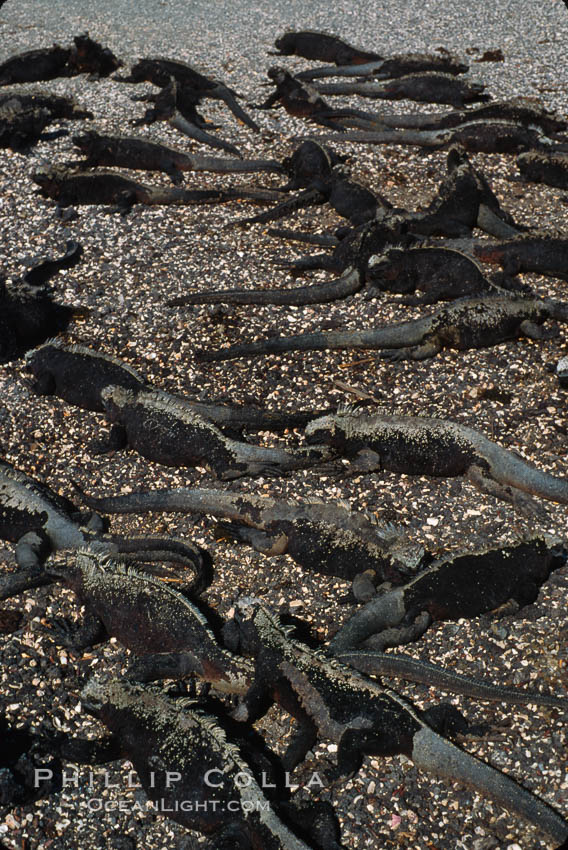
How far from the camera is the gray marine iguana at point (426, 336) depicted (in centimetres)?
629

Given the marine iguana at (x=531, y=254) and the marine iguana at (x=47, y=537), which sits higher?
the marine iguana at (x=531, y=254)

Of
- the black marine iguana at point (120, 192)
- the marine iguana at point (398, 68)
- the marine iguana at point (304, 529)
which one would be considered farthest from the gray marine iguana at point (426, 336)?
the marine iguana at point (398, 68)

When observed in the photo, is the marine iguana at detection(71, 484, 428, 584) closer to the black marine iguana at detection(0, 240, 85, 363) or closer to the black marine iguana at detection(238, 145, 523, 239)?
the black marine iguana at detection(0, 240, 85, 363)

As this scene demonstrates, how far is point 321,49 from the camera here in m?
12.7

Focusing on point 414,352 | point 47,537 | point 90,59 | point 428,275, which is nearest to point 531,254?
point 428,275

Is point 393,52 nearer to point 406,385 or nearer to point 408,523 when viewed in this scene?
point 406,385

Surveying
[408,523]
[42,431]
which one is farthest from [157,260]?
[408,523]

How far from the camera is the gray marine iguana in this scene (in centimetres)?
629

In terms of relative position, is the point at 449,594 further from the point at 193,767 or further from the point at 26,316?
the point at 26,316

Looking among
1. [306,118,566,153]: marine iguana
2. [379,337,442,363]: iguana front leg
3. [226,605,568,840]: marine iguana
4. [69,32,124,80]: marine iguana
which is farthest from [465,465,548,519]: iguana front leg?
[69,32,124,80]: marine iguana

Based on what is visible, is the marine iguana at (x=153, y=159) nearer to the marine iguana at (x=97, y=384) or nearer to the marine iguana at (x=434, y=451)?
the marine iguana at (x=97, y=384)

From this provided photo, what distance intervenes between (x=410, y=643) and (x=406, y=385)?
2.39 meters

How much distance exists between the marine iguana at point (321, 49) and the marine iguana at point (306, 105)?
149cm

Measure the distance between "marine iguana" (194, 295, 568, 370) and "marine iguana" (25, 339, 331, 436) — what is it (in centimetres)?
71
